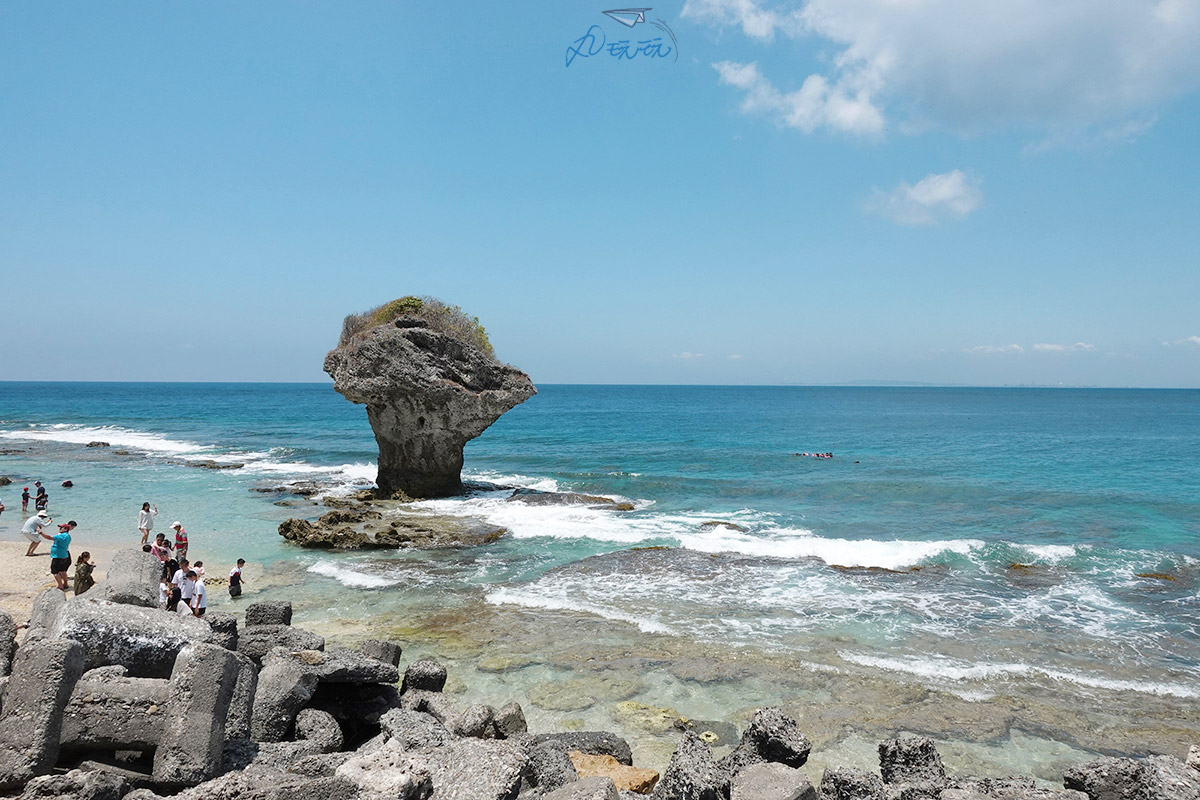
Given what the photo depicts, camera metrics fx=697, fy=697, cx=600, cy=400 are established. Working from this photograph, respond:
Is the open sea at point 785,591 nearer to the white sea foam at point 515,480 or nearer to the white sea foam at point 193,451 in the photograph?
the white sea foam at point 515,480

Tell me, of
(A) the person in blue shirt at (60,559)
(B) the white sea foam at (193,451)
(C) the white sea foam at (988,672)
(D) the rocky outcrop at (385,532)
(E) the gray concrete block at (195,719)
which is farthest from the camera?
(B) the white sea foam at (193,451)

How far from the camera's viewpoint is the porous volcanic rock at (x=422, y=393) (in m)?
27.2

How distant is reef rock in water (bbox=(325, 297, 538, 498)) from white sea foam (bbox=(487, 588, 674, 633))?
38.3 feet

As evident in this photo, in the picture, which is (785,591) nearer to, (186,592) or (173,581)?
(186,592)

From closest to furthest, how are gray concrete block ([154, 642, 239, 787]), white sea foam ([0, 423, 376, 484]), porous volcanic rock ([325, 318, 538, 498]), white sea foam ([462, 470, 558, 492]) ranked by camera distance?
1. gray concrete block ([154, 642, 239, 787])
2. porous volcanic rock ([325, 318, 538, 498])
3. white sea foam ([462, 470, 558, 492])
4. white sea foam ([0, 423, 376, 484])

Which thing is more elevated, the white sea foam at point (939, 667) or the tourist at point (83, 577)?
the tourist at point (83, 577)

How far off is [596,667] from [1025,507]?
941 inches

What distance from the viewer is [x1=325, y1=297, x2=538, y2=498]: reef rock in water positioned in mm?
27188

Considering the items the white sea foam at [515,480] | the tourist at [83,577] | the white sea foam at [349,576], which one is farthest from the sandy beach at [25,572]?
the white sea foam at [515,480]

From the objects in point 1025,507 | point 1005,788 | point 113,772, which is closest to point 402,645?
point 113,772

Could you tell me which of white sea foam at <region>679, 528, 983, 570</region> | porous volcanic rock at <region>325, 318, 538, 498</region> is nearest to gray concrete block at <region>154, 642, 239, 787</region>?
white sea foam at <region>679, 528, 983, 570</region>

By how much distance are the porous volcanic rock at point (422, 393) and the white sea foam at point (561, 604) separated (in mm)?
11638

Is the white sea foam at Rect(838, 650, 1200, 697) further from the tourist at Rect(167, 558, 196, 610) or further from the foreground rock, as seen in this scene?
the tourist at Rect(167, 558, 196, 610)

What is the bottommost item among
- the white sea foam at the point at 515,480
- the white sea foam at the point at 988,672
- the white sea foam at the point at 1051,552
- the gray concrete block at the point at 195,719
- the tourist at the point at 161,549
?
the white sea foam at the point at 988,672
